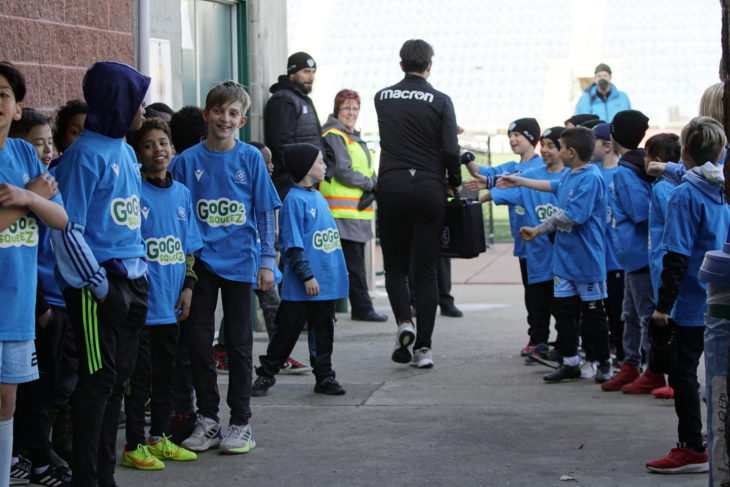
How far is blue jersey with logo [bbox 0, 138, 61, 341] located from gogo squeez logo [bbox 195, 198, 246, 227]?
5.25ft

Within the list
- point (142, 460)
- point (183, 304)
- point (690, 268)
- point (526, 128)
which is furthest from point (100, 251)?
point (526, 128)

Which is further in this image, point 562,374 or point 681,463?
point 562,374

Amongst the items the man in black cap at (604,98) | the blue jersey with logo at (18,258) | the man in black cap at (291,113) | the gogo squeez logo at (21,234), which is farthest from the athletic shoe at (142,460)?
the man in black cap at (604,98)

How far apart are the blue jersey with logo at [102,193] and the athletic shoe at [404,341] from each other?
3782mm

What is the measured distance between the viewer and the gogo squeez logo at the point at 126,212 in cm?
458

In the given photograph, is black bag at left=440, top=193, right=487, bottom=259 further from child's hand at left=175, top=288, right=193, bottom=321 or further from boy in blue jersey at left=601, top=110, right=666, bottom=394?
child's hand at left=175, top=288, right=193, bottom=321

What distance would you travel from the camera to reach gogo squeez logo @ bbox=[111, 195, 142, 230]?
Result: 458cm

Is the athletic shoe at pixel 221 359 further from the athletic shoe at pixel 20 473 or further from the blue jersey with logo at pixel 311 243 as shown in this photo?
the athletic shoe at pixel 20 473

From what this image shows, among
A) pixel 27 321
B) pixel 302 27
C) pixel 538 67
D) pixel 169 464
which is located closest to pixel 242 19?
pixel 169 464

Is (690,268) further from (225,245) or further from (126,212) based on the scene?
(126,212)

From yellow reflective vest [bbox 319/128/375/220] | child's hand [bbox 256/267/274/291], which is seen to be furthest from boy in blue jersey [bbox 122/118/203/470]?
yellow reflective vest [bbox 319/128/375/220]

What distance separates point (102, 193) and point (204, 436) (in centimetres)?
175

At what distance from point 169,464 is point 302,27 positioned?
39126mm

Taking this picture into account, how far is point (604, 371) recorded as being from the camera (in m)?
7.58
